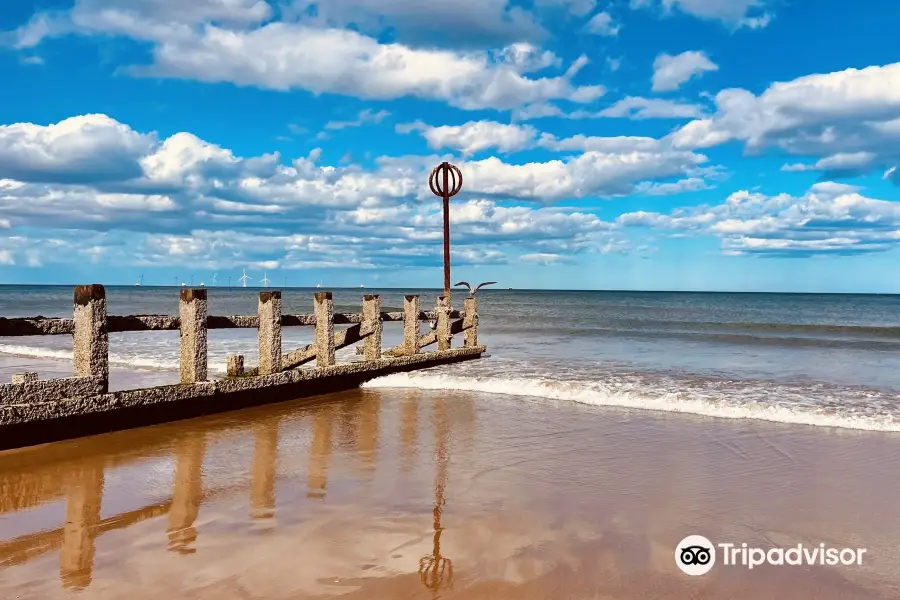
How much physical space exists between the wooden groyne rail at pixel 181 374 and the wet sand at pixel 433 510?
0.87 feet

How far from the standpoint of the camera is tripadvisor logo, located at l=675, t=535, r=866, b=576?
4.29 meters

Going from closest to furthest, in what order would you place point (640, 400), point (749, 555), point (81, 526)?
point (749, 555) → point (81, 526) → point (640, 400)

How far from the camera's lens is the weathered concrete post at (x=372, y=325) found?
38.5 ft

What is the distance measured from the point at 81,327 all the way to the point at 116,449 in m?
1.42

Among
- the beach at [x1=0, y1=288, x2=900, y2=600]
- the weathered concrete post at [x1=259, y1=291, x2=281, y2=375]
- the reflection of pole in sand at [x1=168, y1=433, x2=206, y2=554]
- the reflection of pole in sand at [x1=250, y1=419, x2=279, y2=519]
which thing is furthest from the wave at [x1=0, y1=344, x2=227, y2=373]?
the reflection of pole in sand at [x1=168, y1=433, x2=206, y2=554]

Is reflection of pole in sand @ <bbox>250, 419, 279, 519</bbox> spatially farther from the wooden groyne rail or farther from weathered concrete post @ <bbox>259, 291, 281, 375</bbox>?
weathered concrete post @ <bbox>259, 291, 281, 375</bbox>

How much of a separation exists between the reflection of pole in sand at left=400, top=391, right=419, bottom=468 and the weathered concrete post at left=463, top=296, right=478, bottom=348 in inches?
191

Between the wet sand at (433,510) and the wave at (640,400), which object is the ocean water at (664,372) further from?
the wet sand at (433,510)

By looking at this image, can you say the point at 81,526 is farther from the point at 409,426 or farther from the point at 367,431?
the point at 409,426

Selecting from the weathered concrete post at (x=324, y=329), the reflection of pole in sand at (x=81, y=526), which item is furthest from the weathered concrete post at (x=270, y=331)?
the reflection of pole in sand at (x=81, y=526)

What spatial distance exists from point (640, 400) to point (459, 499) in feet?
20.6

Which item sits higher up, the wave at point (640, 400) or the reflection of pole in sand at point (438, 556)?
the reflection of pole in sand at point (438, 556)

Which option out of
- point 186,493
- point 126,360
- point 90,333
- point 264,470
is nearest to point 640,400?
point 264,470

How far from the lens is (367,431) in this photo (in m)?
8.09
